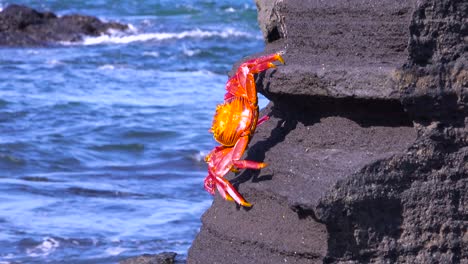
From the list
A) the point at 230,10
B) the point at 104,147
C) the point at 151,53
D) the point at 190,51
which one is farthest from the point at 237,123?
the point at 230,10

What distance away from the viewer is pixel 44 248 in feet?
19.5

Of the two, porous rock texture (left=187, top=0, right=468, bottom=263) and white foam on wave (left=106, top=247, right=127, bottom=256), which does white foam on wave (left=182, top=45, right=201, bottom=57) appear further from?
porous rock texture (left=187, top=0, right=468, bottom=263)

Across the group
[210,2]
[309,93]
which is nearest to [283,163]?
[309,93]

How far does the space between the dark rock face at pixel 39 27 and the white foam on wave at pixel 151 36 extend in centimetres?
29

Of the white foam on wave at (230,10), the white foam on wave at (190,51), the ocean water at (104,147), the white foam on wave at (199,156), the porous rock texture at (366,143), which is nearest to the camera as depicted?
the porous rock texture at (366,143)

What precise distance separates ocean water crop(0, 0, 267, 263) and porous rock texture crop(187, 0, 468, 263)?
280 centimetres

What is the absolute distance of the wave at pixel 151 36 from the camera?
21.5 meters

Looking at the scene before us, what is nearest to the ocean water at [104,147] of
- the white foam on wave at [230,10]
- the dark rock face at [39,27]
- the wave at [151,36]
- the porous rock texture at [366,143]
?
the dark rock face at [39,27]

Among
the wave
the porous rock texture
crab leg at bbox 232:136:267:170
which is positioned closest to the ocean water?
the wave

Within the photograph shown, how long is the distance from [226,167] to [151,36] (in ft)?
63.4

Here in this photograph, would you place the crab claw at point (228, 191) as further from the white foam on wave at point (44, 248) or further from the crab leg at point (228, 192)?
the white foam on wave at point (44, 248)

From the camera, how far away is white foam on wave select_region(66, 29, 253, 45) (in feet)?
70.8

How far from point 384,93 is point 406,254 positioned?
0.46 m

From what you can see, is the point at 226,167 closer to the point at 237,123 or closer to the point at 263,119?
the point at 237,123
